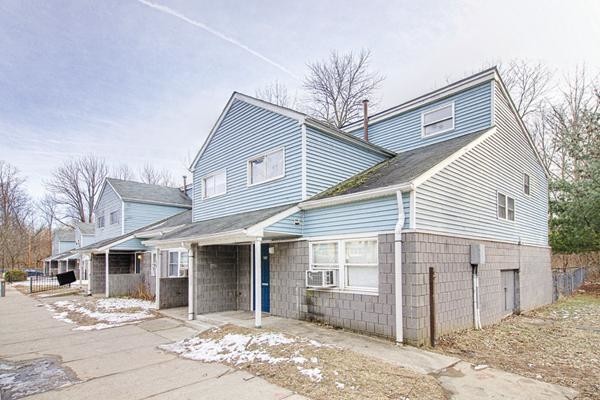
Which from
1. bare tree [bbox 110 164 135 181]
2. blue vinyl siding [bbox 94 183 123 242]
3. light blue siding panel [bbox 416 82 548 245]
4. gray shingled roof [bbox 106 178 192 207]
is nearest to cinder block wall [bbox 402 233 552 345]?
light blue siding panel [bbox 416 82 548 245]

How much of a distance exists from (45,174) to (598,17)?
173 ft

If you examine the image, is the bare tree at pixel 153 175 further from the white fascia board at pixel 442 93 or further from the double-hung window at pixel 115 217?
the white fascia board at pixel 442 93

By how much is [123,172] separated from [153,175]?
514cm

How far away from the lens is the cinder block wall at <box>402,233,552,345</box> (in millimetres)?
7023

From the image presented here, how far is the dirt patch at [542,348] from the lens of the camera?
5781 mm

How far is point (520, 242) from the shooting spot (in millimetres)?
12297

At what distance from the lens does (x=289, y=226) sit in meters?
9.15

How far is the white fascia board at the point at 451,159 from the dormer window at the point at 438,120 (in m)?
1.53

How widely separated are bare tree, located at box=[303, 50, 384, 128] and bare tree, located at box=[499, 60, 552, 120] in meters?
9.08

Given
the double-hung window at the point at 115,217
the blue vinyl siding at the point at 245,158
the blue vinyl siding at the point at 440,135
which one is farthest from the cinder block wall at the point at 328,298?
the double-hung window at the point at 115,217

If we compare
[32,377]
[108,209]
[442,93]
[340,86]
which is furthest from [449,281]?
[108,209]

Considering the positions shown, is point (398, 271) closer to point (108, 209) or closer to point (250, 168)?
point (250, 168)

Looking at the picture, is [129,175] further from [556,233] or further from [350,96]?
[556,233]

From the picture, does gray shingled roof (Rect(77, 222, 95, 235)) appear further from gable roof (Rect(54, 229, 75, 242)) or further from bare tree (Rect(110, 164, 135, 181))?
bare tree (Rect(110, 164, 135, 181))
